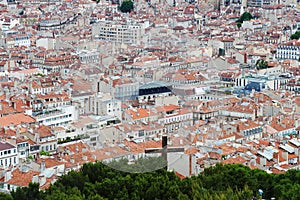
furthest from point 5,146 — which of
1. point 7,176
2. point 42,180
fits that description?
point 42,180

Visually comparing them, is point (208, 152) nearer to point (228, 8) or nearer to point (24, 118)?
point (24, 118)

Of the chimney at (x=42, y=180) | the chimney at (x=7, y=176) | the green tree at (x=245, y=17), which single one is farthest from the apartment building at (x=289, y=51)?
the chimney at (x=42, y=180)

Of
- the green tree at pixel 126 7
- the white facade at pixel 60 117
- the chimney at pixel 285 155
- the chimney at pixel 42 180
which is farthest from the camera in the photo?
the green tree at pixel 126 7

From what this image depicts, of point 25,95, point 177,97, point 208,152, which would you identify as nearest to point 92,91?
point 208,152

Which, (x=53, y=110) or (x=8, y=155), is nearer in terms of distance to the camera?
(x=8, y=155)

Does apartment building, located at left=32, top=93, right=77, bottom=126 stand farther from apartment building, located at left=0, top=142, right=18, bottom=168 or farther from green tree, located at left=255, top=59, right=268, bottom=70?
green tree, located at left=255, top=59, right=268, bottom=70

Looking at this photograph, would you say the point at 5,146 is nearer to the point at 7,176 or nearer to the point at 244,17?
the point at 7,176

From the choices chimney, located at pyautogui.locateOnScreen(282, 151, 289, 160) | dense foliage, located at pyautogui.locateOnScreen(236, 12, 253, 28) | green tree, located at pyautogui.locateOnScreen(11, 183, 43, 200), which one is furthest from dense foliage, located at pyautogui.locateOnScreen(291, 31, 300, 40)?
green tree, located at pyautogui.locateOnScreen(11, 183, 43, 200)

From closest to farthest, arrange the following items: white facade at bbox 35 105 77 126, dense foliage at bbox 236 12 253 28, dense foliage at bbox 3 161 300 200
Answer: dense foliage at bbox 3 161 300 200 < white facade at bbox 35 105 77 126 < dense foliage at bbox 236 12 253 28

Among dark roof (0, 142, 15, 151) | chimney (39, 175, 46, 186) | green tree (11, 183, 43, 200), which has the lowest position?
dark roof (0, 142, 15, 151)

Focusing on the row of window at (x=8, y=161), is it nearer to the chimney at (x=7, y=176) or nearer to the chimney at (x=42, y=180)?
the chimney at (x=7, y=176)
